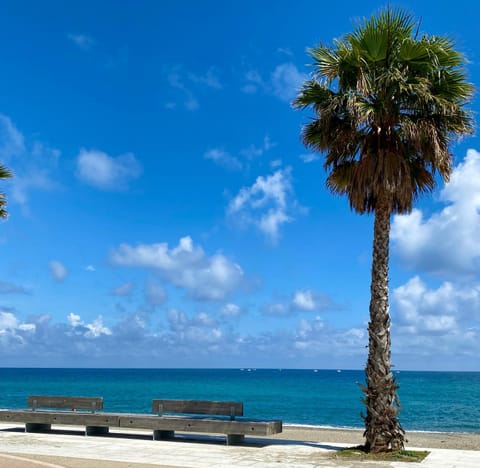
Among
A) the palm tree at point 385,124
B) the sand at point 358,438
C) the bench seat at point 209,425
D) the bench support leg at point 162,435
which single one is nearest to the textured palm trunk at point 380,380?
the palm tree at point 385,124

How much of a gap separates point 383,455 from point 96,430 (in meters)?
7.82

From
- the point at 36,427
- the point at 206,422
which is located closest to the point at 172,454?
the point at 206,422

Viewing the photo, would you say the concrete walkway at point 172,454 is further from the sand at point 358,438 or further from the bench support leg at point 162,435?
the sand at point 358,438

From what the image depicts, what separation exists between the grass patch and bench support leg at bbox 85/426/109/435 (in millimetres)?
6652

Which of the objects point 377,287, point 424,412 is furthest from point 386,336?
point 424,412

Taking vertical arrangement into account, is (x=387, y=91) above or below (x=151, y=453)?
above

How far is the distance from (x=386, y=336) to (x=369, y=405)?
1.49 metres

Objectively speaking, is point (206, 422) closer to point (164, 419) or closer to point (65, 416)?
point (164, 419)

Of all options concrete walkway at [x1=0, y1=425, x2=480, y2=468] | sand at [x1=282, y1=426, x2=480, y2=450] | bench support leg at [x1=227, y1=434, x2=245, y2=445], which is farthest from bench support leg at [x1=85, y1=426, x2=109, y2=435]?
sand at [x1=282, y1=426, x2=480, y2=450]

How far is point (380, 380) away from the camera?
1367 centimetres

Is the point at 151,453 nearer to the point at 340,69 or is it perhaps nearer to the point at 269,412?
the point at 340,69

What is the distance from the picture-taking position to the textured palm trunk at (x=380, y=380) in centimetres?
1356

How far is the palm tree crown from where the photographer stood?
14.0 m

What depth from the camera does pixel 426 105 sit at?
14273mm
